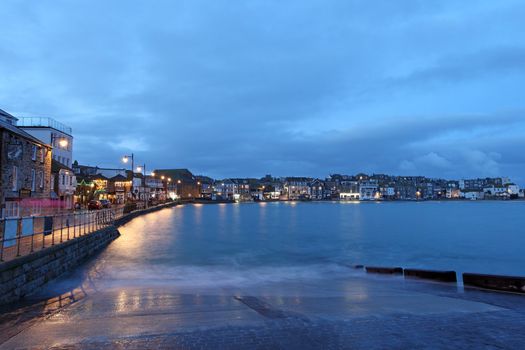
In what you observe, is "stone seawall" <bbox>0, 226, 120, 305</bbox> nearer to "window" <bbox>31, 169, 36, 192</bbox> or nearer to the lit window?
"window" <bbox>31, 169, 36, 192</bbox>

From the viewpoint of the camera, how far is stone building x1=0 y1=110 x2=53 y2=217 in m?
27.5

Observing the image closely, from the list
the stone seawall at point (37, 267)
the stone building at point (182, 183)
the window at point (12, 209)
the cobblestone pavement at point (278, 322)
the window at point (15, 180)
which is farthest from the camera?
the stone building at point (182, 183)

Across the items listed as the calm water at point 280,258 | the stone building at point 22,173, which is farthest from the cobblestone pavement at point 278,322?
the stone building at point 22,173

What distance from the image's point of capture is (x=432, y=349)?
761 centimetres

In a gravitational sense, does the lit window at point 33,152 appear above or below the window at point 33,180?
above

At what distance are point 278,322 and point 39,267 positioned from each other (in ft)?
32.2

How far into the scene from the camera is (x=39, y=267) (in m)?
14.1

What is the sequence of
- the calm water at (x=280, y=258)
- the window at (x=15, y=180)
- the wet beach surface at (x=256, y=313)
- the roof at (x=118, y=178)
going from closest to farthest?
the wet beach surface at (x=256, y=313), the calm water at (x=280, y=258), the window at (x=15, y=180), the roof at (x=118, y=178)

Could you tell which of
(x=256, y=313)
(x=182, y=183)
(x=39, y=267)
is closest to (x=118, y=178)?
(x=39, y=267)

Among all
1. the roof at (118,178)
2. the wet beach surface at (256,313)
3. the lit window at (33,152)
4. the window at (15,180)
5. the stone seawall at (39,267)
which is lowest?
the wet beach surface at (256,313)

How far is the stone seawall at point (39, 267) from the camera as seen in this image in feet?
38.2

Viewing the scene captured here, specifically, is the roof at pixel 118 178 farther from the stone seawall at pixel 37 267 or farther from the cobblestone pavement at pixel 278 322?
the cobblestone pavement at pixel 278 322

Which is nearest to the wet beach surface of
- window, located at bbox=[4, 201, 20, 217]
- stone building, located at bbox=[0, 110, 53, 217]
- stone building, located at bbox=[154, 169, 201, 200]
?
window, located at bbox=[4, 201, 20, 217]

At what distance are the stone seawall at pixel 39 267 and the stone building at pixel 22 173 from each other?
951cm
